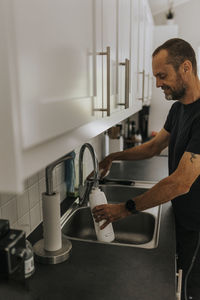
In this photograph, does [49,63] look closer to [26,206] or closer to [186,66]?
[26,206]

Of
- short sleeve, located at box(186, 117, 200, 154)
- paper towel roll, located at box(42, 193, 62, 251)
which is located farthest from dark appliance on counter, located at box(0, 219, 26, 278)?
short sleeve, located at box(186, 117, 200, 154)

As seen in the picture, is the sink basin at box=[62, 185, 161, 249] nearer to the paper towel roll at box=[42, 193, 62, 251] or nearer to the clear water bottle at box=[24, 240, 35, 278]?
the paper towel roll at box=[42, 193, 62, 251]

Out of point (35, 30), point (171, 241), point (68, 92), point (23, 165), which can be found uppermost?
point (35, 30)

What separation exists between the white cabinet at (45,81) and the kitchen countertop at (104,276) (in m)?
0.51

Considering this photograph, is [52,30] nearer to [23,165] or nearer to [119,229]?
[23,165]

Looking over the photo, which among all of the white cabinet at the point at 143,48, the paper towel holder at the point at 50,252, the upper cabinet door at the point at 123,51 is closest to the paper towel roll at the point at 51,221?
the paper towel holder at the point at 50,252

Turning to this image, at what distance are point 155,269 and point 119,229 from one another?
0.58 metres

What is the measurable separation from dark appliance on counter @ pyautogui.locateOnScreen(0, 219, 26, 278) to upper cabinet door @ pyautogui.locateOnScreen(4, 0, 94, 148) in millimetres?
412

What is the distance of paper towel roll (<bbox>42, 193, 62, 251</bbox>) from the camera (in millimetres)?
1007

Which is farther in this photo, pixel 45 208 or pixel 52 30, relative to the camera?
pixel 45 208

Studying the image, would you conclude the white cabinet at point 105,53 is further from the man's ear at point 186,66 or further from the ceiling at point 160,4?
the ceiling at point 160,4

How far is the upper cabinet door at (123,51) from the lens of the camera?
113cm

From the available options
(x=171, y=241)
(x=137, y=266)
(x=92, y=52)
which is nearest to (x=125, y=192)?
(x=171, y=241)

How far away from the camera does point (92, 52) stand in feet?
2.42
